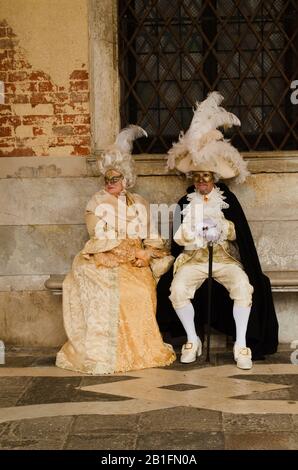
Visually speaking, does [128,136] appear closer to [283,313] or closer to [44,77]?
[44,77]

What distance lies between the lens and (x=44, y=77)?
22.8ft

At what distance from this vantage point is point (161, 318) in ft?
21.5

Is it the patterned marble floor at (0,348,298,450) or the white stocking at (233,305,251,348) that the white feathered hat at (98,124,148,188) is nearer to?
the white stocking at (233,305,251,348)

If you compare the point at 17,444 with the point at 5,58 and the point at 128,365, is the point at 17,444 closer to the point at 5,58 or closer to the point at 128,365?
the point at 128,365

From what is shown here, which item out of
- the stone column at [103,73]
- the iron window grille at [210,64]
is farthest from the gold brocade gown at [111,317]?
the iron window grille at [210,64]

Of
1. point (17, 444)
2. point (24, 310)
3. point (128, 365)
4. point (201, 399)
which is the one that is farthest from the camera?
point (24, 310)

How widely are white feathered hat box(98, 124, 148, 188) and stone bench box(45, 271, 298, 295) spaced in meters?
0.93

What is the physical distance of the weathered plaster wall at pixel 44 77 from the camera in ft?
22.6

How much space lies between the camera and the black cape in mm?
6480

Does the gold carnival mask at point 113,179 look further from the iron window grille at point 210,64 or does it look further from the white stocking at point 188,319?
the white stocking at point 188,319

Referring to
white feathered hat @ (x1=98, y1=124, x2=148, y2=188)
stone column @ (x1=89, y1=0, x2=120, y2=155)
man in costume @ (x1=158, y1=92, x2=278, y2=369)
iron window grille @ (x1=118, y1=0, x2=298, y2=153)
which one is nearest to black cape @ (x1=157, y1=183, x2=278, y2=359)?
man in costume @ (x1=158, y1=92, x2=278, y2=369)

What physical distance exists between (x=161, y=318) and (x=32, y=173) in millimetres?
1573

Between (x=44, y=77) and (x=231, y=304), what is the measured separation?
2303 mm

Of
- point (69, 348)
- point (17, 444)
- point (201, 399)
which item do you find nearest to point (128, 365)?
point (69, 348)
